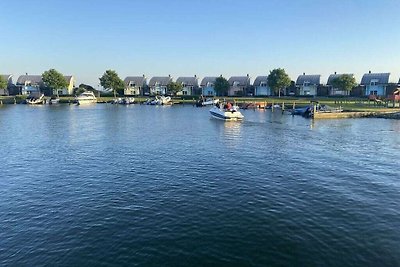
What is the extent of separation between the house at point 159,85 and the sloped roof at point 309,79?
64.9 meters

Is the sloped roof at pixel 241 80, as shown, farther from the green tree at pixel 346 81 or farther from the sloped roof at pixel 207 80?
the green tree at pixel 346 81

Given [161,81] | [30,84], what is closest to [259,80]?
[161,81]

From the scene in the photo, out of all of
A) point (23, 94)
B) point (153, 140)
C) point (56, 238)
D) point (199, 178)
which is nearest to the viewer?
point (56, 238)

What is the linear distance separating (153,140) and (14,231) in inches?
1221

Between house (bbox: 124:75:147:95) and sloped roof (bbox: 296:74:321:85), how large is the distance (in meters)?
78.8

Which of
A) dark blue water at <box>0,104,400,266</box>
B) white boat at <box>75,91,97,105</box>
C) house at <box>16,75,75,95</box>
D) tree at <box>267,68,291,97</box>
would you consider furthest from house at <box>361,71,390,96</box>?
house at <box>16,75,75,95</box>

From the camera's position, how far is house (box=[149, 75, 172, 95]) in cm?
16638

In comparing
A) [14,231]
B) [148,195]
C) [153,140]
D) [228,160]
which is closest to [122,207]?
[148,195]

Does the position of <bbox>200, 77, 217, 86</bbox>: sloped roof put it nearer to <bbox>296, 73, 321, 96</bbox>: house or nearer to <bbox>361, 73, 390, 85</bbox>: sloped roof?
<bbox>296, 73, 321, 96</bbox>: house

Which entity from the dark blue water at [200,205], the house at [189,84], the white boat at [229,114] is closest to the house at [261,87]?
the house at [189,84]

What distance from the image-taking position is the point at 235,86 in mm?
158750

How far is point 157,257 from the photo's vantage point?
15.6m

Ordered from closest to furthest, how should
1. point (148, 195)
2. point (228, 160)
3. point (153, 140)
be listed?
point (148, 195)
point (228, 160)
point (153, 140)

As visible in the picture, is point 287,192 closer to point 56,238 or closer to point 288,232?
point 288,232
